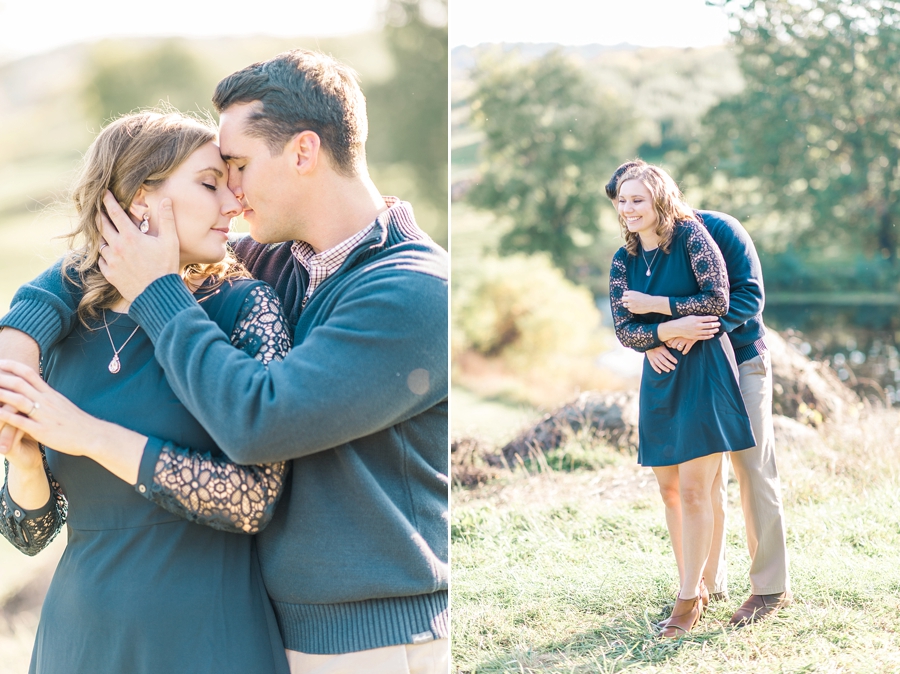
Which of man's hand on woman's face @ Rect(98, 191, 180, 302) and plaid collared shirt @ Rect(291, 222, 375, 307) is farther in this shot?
plaid collared shirt @ Rect(291, 222, 375, 307)

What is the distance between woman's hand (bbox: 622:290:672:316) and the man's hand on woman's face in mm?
1710

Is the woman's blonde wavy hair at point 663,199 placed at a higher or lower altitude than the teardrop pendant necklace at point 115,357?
higher

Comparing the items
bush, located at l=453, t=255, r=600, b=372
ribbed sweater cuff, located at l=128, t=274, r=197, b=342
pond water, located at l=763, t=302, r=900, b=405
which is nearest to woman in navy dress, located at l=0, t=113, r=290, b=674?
ribbed sweater cuff, located at l=128, t=274, r=197, b=342

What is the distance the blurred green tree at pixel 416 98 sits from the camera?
55.7 feet

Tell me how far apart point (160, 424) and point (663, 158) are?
11.9m

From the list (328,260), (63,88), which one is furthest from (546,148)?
(63,88)

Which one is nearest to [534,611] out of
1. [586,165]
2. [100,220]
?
[100,220]

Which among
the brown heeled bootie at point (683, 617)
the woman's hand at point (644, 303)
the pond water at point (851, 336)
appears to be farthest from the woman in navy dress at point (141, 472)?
the pond water at point (851, 336)

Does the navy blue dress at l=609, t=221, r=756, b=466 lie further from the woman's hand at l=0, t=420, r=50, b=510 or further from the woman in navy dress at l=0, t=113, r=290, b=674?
the woman's hand at l=0, t=420, r=50, b=510

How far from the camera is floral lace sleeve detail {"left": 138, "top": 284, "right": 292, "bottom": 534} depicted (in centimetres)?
164

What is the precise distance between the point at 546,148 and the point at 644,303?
986 centimetres

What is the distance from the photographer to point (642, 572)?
354 centimetres

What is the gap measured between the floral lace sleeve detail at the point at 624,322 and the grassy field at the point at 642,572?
101 centimetres

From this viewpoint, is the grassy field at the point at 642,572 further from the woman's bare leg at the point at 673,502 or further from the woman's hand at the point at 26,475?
the woman's hand at the point at 26,475
